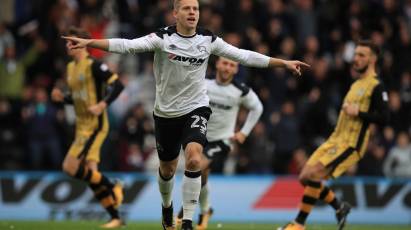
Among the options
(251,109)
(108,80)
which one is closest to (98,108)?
(108,80)

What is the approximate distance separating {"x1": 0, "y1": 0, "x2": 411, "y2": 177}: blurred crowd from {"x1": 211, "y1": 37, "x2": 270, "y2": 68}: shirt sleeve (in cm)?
956

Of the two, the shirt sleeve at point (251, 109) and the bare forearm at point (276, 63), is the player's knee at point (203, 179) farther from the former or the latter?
the bare forearm at point (276, 63)

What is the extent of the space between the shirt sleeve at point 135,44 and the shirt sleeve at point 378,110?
3.92 meters

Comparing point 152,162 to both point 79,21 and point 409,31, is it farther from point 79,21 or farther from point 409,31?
point 409,31

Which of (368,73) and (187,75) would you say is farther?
(368,73)

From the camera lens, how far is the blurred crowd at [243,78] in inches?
860

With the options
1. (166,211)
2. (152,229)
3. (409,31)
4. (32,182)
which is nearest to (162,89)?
(166,211)

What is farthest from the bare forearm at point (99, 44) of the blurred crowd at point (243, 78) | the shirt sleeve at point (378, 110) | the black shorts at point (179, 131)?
the blurred crowd at point (243, 78)

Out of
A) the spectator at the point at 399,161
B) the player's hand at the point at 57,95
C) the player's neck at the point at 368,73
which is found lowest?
the spectator at the point at 399,161

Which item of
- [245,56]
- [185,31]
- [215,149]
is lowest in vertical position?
[215,149]

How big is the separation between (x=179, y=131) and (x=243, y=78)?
10114 mm

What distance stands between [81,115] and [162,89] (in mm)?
3998

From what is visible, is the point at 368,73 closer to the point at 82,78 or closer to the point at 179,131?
the point at 179,131

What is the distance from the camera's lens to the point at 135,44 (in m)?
11.2
